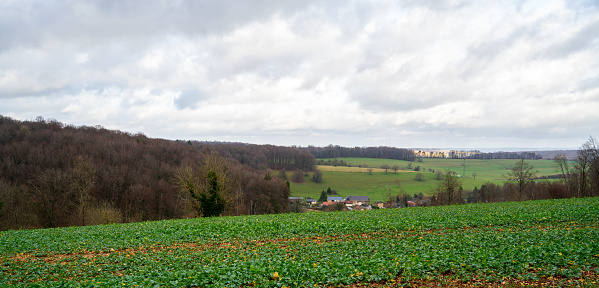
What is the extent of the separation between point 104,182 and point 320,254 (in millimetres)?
63082

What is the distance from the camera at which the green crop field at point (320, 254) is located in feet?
30.7

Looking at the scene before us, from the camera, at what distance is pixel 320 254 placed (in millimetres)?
12898

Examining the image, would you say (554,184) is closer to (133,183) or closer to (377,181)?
(377,181)

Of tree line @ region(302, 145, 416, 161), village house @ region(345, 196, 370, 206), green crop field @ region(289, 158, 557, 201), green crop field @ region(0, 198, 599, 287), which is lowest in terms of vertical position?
village house @ region(345, 196, 370, 206)

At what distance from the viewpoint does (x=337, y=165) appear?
137750 mm

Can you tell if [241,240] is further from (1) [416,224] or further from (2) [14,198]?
(2) [14,198]

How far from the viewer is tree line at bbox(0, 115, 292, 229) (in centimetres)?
3984

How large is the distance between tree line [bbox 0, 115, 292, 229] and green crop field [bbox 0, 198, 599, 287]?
18.3 m

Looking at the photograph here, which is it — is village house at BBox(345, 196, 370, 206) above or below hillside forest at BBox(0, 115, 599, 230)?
below

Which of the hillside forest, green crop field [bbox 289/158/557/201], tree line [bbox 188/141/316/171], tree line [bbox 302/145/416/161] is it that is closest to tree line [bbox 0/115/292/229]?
the hillside forest

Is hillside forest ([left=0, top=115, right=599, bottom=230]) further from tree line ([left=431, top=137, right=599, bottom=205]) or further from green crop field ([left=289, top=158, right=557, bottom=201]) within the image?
green crop field ([left=289, top=158, right=557, bottom=201])

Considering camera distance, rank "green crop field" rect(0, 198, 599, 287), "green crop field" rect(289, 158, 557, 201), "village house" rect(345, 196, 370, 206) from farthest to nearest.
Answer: "green crop field" rect(289, 158, 557, 201), "village house" rect(345, 196, 370, 206), "green crop field" rect(0, 198, 599, 287)

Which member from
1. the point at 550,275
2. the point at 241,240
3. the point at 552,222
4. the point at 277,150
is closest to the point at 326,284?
the point at 550,275

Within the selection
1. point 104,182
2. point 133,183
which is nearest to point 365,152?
point 133,183
